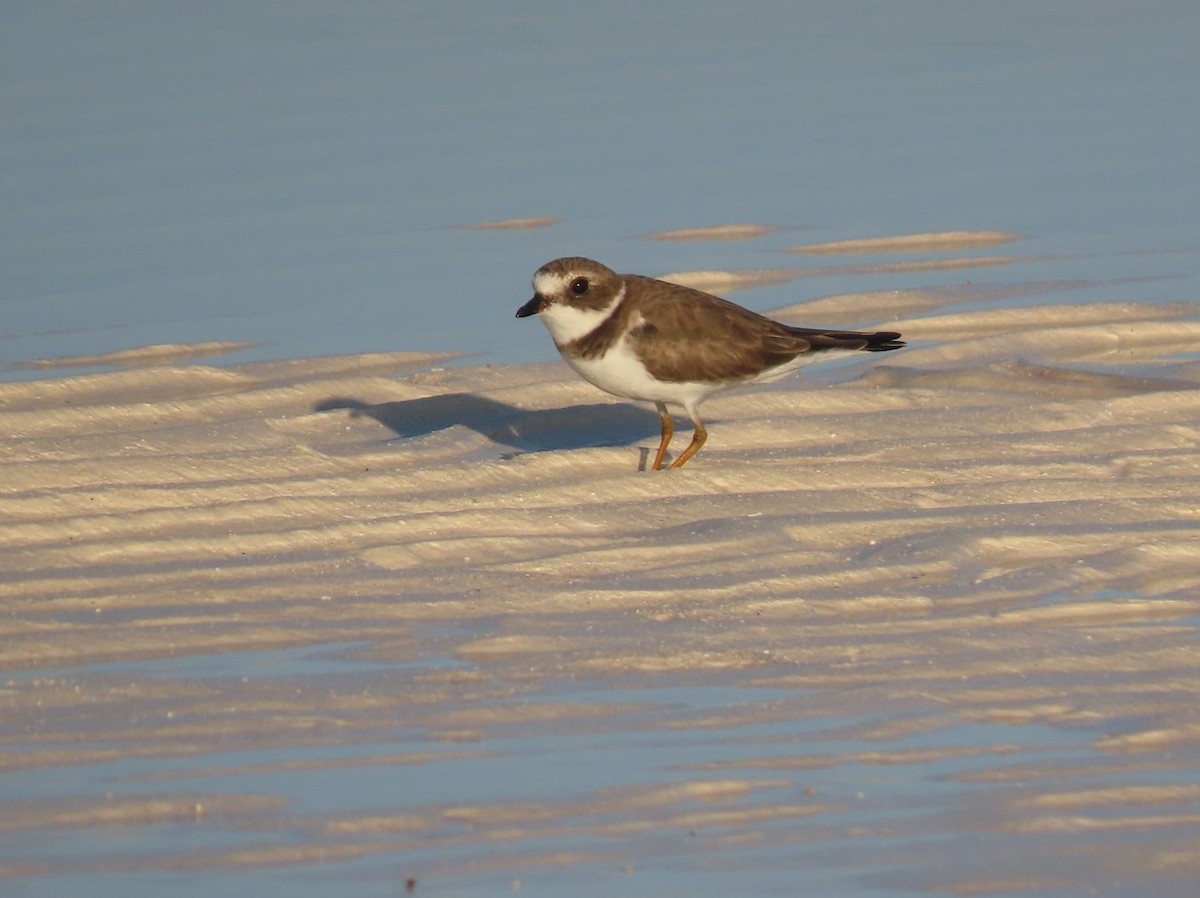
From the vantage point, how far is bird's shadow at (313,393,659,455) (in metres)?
8.06

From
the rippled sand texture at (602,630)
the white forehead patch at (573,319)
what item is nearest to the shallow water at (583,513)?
the rippled sand texture at (602,630)

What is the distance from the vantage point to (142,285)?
10312 millimetres

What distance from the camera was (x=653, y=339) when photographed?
294 inches

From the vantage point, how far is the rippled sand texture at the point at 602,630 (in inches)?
164

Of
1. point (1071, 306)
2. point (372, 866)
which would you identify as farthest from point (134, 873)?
point (1071, 306)

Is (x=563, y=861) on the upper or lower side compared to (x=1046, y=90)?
lower

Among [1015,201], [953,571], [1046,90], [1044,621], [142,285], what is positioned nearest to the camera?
[1044,621]

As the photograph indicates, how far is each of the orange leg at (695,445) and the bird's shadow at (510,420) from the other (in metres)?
0.60

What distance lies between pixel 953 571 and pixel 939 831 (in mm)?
1882

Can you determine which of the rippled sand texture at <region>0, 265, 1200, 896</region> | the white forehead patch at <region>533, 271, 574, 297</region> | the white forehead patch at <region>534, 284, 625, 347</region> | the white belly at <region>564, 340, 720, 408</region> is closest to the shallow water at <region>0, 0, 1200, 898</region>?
the rippled sand texture at <region>0, 265, 1200, 896</region>

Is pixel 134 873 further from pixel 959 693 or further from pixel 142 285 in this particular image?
pixel 142 285

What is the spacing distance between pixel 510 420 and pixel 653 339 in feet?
2.91

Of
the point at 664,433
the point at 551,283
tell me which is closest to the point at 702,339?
the point at 664,433

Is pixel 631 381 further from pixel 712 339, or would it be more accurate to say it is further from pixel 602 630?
pixel 602 630
